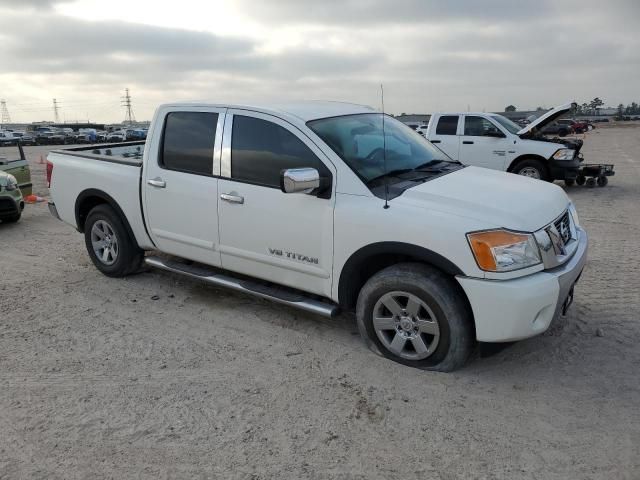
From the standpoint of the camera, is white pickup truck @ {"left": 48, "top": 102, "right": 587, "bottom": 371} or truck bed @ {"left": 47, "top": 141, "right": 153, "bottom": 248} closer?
white pickup truck @ {"left": 48, "top": 102, "right": 587, "bottom": 371}

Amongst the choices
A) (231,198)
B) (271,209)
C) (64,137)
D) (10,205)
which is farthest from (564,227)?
(64,137)

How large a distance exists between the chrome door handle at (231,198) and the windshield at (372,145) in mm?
814

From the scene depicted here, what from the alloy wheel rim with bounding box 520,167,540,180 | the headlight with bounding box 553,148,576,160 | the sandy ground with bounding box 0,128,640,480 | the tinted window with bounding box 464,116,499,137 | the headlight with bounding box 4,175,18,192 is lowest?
the sandy ground with bounding box 0,128,640,480

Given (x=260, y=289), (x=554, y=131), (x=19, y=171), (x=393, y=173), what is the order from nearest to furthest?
(x=393, y=173)
(x=260, y=289)
(x=19, y=171)
(x=554, y=131)

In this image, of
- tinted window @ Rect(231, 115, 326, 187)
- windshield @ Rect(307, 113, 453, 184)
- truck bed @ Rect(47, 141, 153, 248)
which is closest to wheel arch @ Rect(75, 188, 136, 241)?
truck bed @ Rect(47, 141, 153, 248)

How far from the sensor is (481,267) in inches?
126

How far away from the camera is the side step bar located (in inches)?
156

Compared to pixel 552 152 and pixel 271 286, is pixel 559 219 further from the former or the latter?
pixel 552 152

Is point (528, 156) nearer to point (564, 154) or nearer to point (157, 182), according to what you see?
point (564, 154)

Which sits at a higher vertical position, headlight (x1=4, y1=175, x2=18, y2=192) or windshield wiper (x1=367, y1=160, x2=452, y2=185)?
windshield wiper (x1=367, y1=160, x2=452, y2=185)

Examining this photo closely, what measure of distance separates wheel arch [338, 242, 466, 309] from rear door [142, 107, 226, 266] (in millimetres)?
1303

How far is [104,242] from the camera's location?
5.61m

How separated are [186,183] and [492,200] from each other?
2.57 metres

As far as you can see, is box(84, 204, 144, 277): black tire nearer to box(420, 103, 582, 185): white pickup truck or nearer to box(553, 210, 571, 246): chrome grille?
box(553, 210, 571, 246): chrome grille
